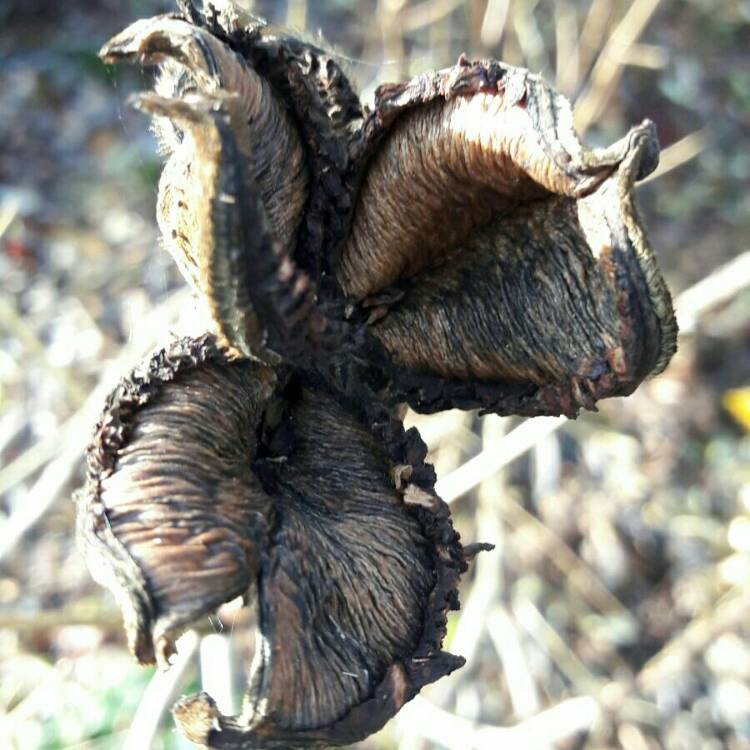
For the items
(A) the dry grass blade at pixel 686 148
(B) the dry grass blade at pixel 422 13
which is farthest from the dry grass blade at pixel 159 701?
(A) the dry grass blade at pixel 686 148

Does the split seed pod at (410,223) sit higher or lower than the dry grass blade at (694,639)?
higher

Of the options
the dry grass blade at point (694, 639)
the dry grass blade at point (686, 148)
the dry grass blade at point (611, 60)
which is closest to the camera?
the dry grass blade at point (694, 639)

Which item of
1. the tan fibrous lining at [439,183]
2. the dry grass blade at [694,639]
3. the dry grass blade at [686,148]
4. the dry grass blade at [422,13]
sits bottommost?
the dry grass blade at [694,639]

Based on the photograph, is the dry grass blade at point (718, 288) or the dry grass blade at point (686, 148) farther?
the dry grass blade at point (686, 148)

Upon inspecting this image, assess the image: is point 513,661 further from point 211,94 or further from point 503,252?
point 211,94

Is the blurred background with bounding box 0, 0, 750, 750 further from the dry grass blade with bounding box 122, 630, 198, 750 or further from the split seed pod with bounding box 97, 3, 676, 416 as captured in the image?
the split seed pod with bounding box 97, 3, 676, 416

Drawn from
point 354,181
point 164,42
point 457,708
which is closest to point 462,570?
point 354,181

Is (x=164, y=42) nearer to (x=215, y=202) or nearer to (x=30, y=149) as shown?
(x=215, y=202)

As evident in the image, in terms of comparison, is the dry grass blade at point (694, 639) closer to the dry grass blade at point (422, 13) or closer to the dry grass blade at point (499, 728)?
the dry grass blade at point (499, 728)
